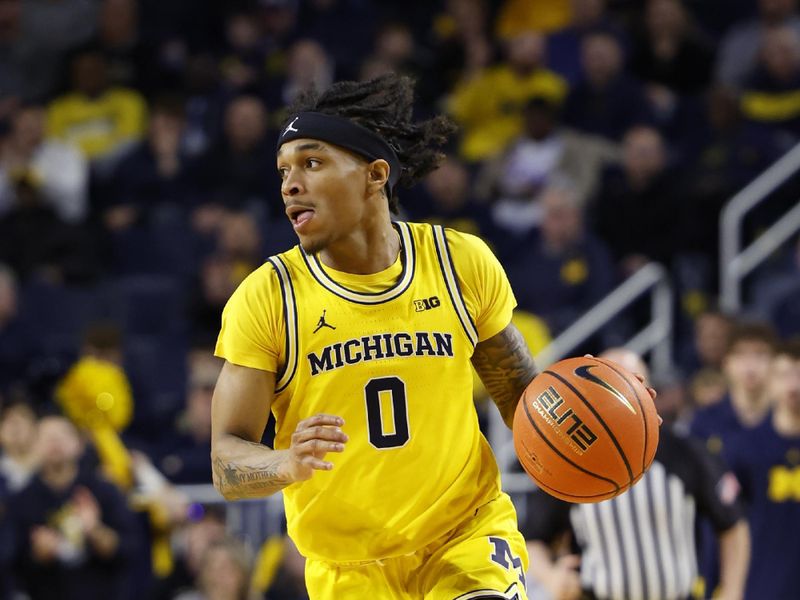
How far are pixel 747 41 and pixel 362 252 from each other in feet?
25.9

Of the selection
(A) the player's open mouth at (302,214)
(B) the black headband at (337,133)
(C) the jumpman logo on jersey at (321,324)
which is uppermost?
(B) the black headband at (337,133)

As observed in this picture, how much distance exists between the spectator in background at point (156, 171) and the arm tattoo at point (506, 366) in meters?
7.62

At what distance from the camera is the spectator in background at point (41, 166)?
11852mm

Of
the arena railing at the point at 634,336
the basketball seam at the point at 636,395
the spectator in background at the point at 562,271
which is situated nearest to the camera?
the basketball seam at the point at 636,395

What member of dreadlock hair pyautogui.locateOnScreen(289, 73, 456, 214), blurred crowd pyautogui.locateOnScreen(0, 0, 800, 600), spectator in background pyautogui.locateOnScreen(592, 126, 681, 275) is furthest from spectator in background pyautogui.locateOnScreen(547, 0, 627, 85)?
dreadlock hair pyautogui.locateOnScreen(289, 73, 456, 214)

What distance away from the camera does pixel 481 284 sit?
4516mm

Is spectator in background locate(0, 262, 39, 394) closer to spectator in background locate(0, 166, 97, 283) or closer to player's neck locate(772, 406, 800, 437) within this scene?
spectator in background locate(0, 166, 97, 283)

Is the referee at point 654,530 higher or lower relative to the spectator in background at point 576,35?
lower

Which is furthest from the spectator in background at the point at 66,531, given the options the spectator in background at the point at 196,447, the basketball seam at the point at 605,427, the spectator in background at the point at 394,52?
the basketball seam at the point at 605,427

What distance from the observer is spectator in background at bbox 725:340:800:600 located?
7.39m

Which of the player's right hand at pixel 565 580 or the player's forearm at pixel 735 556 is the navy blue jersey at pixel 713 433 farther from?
the player's right hand at pixel 565 580

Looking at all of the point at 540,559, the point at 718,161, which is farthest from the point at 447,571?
the point at 718,161

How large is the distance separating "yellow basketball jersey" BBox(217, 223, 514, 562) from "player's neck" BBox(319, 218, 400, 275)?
4 cm

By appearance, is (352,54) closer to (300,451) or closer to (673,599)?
(673,599)
